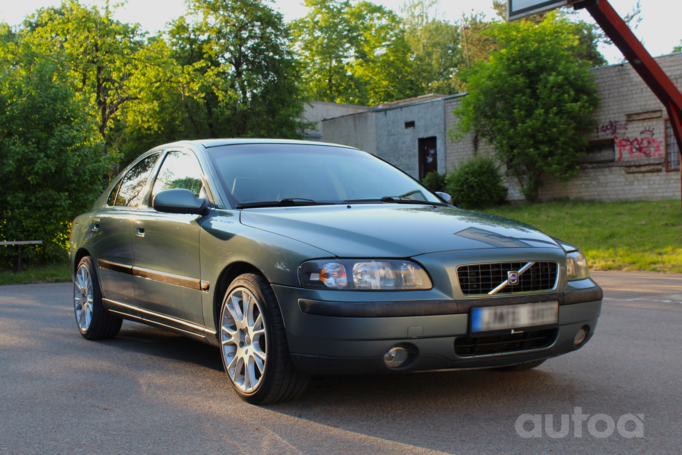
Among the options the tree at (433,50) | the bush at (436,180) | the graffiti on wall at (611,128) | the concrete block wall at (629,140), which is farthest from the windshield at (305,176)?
the tree at (433,50)

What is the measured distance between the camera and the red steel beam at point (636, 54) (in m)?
12.9

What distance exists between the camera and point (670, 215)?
56.6ft

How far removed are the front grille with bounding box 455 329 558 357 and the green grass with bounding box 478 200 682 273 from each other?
9.92 metres

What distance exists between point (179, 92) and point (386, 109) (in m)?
9.44

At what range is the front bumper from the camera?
322cm

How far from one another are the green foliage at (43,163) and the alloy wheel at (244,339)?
33.7 feet

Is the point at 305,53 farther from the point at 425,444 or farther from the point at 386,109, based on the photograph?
the point at 425,444

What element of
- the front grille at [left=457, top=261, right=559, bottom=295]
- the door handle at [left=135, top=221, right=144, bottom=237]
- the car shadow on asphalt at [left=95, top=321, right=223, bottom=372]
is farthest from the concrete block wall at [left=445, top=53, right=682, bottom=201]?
the door handle at [left=135, top=221, right=144, bottom=237]

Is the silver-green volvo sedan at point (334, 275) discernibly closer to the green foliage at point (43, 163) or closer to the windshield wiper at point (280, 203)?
the windshield wiper at point (280, 203)

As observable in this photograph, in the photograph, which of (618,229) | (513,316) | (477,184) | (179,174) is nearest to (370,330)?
(513,316)

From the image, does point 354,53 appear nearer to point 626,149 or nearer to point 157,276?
point 626,149

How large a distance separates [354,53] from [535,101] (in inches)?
1229

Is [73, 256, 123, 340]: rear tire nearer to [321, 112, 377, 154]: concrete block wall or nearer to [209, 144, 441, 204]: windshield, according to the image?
[209, 144, 441, 204]: windshield

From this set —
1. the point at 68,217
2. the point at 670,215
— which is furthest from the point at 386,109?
the point at 68,217
